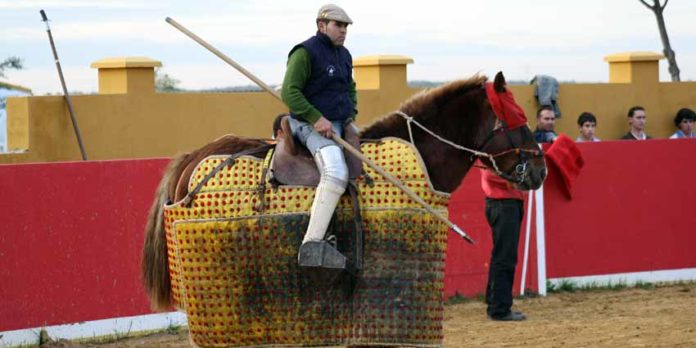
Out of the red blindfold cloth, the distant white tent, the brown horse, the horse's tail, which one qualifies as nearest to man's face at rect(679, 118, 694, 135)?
the distant white tent

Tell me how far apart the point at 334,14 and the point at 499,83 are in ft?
3.31

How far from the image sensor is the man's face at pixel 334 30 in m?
6.50

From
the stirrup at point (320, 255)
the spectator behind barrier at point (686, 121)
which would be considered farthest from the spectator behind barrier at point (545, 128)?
the stirrup at point (320, 255)

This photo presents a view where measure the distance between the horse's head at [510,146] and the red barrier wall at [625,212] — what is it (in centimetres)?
429

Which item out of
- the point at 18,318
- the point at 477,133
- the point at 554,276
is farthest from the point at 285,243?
the point at 554,276

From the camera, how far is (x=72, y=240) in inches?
351

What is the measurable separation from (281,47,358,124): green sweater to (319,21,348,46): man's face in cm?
16

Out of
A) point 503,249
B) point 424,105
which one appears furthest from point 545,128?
point 424,105

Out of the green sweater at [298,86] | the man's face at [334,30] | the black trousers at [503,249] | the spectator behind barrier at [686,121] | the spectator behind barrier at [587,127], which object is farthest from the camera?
the spectator behind barrier at [686,121]

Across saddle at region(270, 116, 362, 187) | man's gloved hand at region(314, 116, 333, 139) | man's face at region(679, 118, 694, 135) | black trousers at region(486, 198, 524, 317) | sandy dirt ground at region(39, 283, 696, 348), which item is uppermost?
man's face at region(679, 118, 694, 135)

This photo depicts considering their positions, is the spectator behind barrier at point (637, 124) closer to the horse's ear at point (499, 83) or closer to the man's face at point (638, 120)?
the man's face at point (638, 120)

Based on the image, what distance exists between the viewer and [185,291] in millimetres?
6605

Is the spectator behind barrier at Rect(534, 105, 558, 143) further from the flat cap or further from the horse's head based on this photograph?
the flat cap

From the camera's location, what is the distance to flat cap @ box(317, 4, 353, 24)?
21.2 ft
